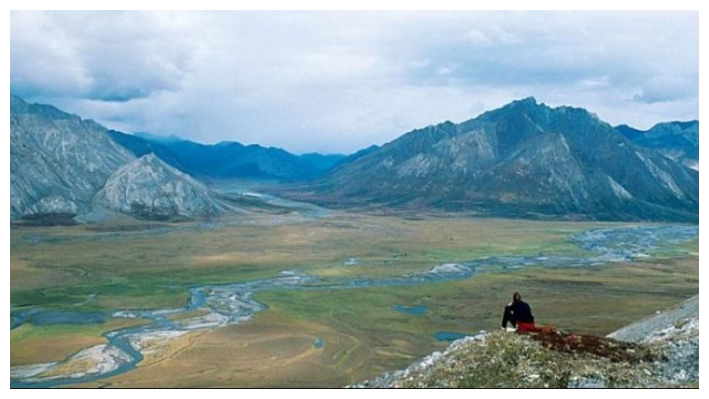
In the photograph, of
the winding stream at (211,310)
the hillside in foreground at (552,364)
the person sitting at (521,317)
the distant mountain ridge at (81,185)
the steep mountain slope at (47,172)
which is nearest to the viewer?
the hillside in foreground at (552,364)

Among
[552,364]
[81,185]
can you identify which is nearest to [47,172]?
[81,185]

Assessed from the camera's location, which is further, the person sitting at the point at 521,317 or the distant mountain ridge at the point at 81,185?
the distant mountain ridge at the point at 81,185

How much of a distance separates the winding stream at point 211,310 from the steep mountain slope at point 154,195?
286 feet

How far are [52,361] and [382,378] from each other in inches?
1134

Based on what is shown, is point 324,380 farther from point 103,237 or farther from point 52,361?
point 103,237

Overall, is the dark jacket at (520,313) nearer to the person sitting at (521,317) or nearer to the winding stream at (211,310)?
the person sitting at (521,317)

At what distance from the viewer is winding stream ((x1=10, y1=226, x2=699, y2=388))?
44.8m

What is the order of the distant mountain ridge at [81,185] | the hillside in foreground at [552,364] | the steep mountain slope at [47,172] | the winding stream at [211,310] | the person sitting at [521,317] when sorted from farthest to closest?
the distant mountain ridge at [81,185] → the steep mountain slope at [47,172] → the winding stream at [211,310] → the person sitting at [521,317] → the hillside in foreground at [552,364]

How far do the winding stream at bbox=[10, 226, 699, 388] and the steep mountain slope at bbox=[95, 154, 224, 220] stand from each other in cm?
8709

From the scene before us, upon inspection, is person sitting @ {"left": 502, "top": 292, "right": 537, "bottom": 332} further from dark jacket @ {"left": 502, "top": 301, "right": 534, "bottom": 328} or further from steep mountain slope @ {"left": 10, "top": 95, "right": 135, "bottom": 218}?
steep mountain slope @ {"left": 10, "top": 95, "right": 135, "bottom": 218}

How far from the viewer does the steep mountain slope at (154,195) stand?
6555 inches

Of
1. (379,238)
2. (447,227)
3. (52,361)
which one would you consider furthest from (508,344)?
(447,227)

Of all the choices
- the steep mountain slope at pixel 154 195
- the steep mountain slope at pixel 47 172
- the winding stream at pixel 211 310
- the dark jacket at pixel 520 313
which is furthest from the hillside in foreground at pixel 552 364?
the steep mountain slope at pixel 154 195

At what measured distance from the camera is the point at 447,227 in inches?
6063
